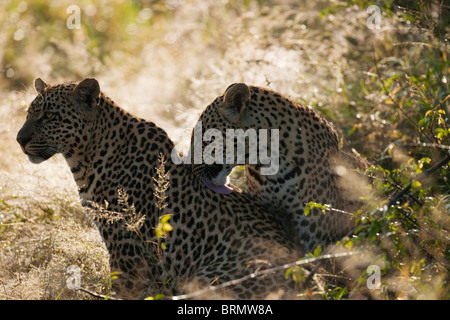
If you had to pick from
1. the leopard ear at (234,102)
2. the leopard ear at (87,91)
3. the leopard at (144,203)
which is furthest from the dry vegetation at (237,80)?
the leopard ear at (234,102)

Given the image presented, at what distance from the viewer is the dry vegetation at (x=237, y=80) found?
18.6 ft

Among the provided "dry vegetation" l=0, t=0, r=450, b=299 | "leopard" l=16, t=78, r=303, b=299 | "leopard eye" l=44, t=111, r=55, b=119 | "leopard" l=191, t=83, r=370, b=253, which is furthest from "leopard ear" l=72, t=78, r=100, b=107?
"dry vegetation" l=0, t=0, r=450, b=299

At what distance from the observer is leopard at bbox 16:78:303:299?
18.8ft

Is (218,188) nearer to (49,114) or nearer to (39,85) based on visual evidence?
(49,114)

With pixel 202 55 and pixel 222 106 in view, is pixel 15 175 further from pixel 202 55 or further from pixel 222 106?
pixel 202 55

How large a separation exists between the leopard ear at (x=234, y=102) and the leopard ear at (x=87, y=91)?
0.99 m

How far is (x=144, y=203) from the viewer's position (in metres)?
6.07

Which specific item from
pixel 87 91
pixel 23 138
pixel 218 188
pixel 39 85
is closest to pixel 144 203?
pixel 218 188

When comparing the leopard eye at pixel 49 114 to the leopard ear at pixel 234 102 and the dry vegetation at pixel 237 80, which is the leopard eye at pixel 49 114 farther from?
the leopard ear at pixel 234 102

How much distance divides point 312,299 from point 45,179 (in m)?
3.40

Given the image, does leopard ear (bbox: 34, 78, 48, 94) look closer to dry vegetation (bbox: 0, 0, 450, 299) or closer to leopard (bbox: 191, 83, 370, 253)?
dry vegetation (bbox: 0, 0, 450, 299)

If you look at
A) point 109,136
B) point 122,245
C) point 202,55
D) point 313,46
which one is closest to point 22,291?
point 122,245

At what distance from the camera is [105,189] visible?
20.2 feet

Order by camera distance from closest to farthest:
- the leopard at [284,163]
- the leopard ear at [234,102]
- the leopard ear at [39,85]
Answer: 1. the leopard ear at [234,102]
2. the leopard at [284,163]
3. the leopard ear at [39,85]
